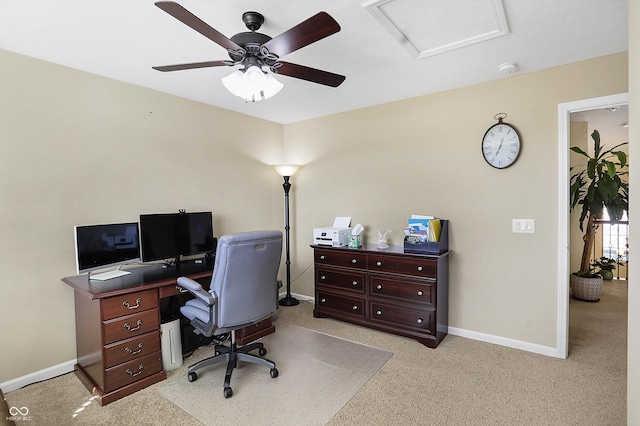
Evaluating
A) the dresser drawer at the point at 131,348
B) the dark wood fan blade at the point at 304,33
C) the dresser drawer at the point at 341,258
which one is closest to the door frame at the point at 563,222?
the dresser drawer at the point at 341,258

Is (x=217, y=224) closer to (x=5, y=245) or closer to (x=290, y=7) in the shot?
(x=5, y=245)

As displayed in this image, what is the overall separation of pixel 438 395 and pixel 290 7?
2.79 meters

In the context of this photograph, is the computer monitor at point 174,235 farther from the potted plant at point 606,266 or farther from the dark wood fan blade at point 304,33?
the potted plant at point 606,266

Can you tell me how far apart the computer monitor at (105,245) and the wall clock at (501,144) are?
11.1ft

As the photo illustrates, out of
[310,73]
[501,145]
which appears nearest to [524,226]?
[501,145]

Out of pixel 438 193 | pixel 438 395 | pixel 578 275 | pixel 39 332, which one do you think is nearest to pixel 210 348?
pixel 39 332

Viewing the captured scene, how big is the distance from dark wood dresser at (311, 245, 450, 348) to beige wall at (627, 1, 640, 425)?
156 centimetres

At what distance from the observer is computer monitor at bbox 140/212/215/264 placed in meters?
2.92

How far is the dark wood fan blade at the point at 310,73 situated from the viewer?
2012mm

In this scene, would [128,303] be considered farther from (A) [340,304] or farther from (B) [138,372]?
(A) [340,304]

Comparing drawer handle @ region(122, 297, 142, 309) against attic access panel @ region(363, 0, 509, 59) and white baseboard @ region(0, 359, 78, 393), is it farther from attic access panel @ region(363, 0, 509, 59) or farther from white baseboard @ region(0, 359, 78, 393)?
attic access panel @ region(363, 0, 509, 59)

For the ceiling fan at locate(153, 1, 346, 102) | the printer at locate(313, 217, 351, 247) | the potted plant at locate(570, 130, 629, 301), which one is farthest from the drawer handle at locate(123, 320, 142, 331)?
the potted plant at locate(570, 130, 629, 301)

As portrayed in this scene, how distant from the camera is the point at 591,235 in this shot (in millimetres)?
4445

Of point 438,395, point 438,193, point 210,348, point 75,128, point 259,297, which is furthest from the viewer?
point 438,193
